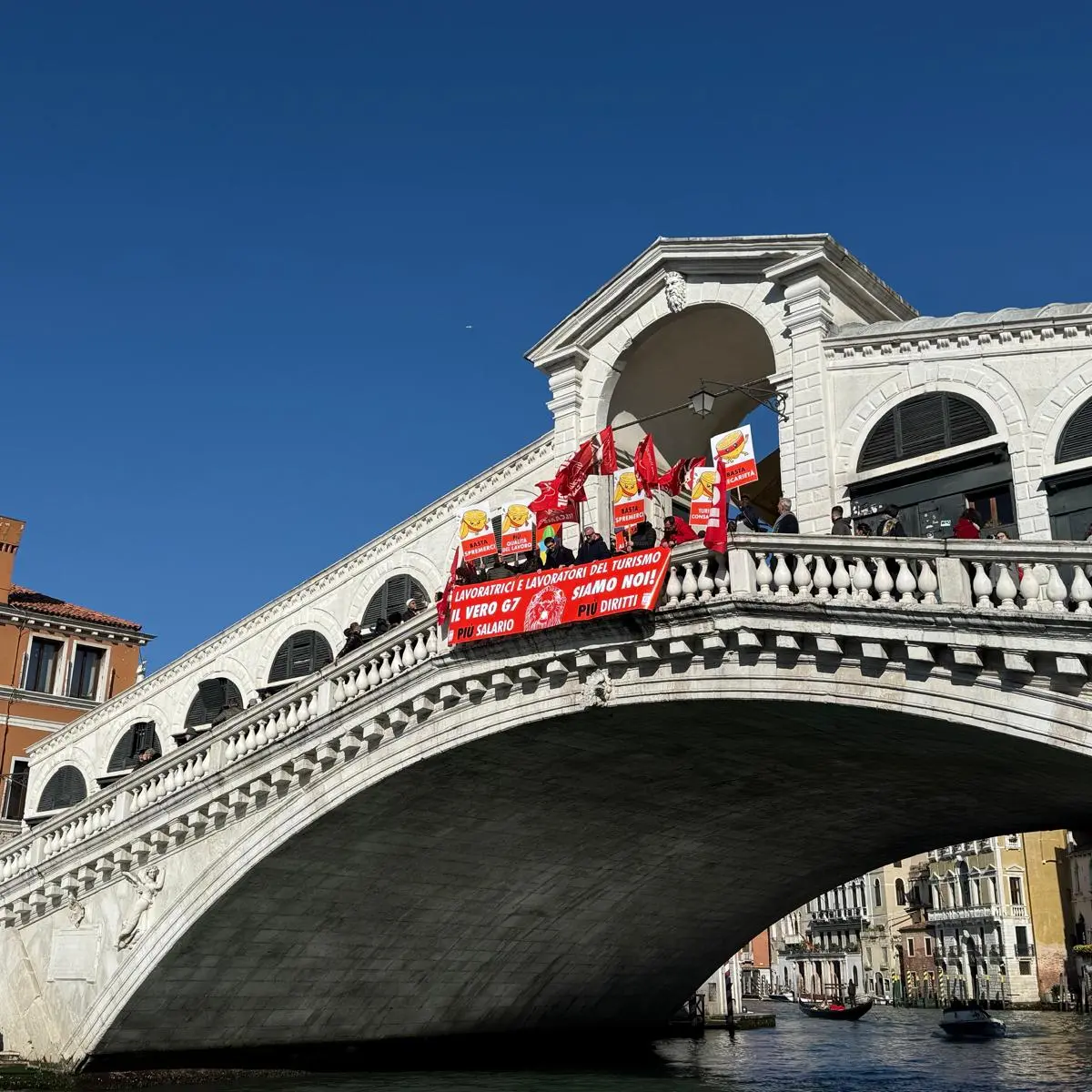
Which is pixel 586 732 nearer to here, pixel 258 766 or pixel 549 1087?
pixel 258 766

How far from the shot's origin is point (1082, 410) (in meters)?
17.8

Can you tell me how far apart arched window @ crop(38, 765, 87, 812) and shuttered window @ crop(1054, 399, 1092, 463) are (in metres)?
26.9

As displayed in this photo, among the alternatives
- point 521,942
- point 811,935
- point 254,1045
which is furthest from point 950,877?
point 254,1045

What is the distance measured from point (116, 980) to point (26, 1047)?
9.76 ft

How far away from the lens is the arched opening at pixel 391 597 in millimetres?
27859

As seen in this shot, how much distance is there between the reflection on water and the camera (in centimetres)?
2486

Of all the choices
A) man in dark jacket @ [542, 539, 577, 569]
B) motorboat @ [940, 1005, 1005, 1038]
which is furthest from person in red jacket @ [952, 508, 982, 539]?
motorboat @ [940, 1005, 1005, 1038]

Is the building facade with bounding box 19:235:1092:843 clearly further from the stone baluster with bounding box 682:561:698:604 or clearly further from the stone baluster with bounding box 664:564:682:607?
the stone baluster with bounding box 664:564:682:607

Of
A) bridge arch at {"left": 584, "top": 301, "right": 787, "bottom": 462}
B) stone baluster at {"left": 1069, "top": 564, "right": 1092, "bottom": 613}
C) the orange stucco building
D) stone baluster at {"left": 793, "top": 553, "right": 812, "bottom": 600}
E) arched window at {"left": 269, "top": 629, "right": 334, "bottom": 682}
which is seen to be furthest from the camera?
the orange stucco building

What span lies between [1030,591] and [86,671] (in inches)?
1227

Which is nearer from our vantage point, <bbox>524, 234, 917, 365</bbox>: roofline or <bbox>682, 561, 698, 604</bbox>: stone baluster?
<bbox>682, 561, 698, 604</bbox>: stone baluster

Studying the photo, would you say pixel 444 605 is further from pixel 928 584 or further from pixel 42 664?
pixel 42 664

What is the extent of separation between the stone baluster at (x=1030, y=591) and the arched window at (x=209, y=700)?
21.3 meters

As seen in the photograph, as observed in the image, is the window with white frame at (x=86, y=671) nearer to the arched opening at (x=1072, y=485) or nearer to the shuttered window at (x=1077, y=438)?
the arched opening at (x=1072, y=485)
